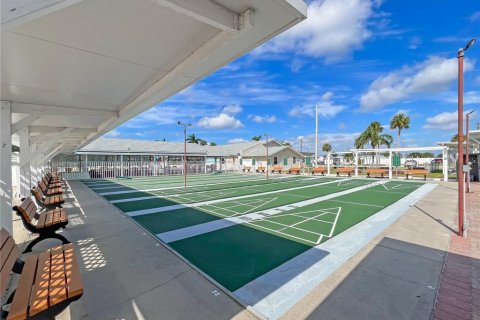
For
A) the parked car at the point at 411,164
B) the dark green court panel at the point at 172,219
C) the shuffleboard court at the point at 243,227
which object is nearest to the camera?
the shuffleboard court at the point at 243,227

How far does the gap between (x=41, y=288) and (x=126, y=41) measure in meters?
Answer: 3.09

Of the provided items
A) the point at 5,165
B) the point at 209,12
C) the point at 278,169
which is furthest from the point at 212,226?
the point at 278,169

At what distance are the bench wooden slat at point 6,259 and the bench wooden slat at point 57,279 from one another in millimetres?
415

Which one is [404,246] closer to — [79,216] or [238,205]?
[238,205]

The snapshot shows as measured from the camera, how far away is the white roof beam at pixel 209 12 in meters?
2.04

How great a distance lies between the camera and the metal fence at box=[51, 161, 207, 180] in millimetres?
25953

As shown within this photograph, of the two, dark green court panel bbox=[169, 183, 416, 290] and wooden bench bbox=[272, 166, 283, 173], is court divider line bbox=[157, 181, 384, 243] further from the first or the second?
wooden bench bbox=[272, 166, 283, 173]

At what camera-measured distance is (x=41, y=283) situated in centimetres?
279

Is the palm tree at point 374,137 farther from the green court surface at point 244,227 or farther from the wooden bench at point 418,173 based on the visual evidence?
the green court surface at point 244,227

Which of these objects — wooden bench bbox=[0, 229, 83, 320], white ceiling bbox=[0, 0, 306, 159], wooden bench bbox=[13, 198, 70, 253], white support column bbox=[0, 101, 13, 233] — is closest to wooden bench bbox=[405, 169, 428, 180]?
white ceiling bbox=[0, 0, 306, 159]

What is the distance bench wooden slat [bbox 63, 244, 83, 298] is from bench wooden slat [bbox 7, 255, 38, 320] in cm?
35

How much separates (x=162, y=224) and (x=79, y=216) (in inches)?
141

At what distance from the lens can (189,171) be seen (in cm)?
3512

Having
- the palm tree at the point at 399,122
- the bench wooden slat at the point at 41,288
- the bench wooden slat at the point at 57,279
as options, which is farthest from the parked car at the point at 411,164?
the bench wooden slat at the point at 41,288
